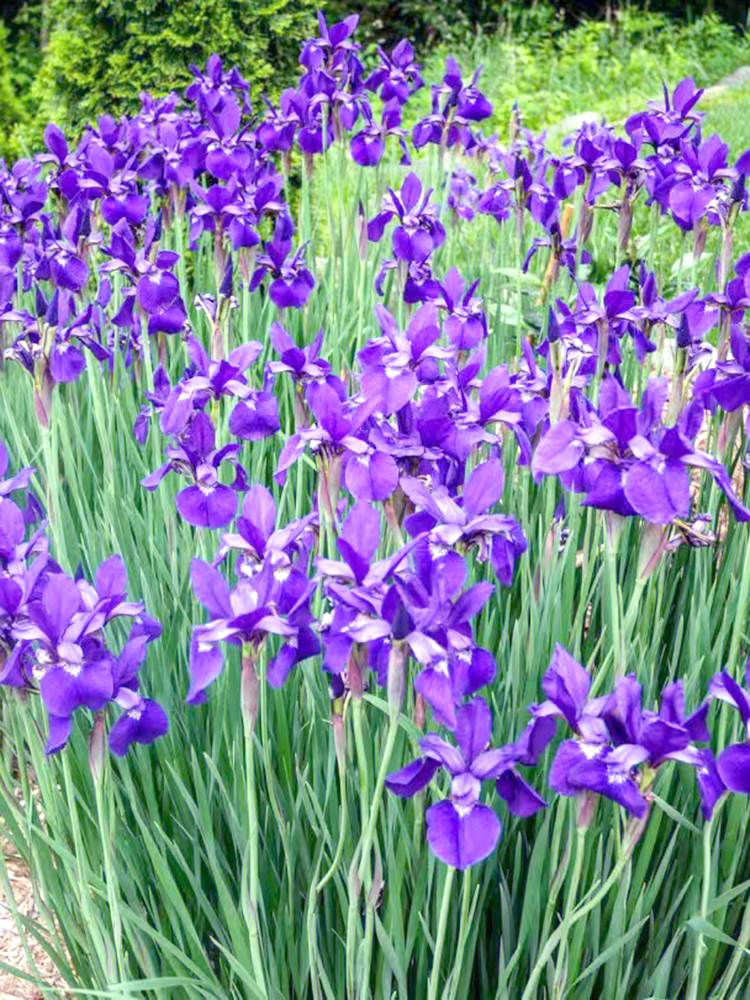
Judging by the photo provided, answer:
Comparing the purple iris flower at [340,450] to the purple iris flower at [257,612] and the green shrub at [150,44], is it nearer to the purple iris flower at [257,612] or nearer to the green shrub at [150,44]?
the purple iris flower at [257,612]

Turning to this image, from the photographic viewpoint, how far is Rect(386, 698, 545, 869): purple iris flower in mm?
1454

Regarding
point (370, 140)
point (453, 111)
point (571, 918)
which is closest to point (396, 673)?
point (571, 918)

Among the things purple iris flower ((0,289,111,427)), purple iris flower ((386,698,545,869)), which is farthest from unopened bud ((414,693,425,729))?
purple iris flower ((0,289,111,427))

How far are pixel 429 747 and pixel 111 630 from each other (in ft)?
2.98

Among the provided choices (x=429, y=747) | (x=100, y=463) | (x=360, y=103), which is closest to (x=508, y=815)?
(x=429, y=747)

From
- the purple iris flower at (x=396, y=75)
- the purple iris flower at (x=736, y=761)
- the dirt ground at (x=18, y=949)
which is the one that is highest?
the purple iris flower at (x=396, y=75)

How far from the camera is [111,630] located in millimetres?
2215

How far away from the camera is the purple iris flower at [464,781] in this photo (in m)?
1.45

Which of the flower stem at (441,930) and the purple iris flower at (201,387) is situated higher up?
the purple iris flower at (201,387)

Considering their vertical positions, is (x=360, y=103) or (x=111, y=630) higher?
(x=360, y=103)

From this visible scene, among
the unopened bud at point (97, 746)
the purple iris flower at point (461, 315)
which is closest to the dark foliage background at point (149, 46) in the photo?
the purple iris flower at point (461, 315)

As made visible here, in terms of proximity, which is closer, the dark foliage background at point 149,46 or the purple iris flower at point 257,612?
the purple iris flower at point 257,612

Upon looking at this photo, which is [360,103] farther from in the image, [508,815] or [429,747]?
[429,747]

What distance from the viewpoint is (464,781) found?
4.86 feet
